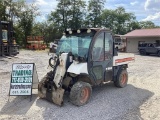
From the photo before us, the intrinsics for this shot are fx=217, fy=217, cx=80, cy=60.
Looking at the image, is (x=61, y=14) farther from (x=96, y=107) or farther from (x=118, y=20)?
→ (x=96, y=107)

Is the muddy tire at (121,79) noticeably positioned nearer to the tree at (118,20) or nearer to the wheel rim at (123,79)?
the wheel rim at (123,79)

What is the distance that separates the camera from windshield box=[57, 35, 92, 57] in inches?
250

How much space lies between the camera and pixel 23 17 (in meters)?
39.3

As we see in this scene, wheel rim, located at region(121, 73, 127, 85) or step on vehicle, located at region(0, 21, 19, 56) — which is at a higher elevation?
step on vehicle, located at region(0, 21, 19, 56)

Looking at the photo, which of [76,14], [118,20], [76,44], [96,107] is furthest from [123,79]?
[118,20]

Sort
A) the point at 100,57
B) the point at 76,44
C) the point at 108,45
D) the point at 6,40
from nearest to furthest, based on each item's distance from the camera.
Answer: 1. the point at 76,44
2. the point at 100,57
3. the point at 108,45
4. the point at 6,40

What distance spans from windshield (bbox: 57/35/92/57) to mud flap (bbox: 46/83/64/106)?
1184mm

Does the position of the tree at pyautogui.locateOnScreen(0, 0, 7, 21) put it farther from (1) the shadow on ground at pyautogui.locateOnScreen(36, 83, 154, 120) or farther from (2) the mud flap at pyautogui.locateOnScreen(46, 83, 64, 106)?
(2) the mud flap at pyautogui.locateOnScreen(46, 83, 64, 106)

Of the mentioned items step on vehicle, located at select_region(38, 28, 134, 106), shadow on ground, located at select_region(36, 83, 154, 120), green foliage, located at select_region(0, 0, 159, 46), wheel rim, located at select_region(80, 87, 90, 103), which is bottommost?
shadow on ground, located at select_region(36, 83, 154, 120)

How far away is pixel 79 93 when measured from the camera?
5.86 metres

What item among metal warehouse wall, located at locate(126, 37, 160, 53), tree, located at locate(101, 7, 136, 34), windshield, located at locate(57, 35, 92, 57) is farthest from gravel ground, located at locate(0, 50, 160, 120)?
Result: tree, located at locate(101, 7, 136, 34)

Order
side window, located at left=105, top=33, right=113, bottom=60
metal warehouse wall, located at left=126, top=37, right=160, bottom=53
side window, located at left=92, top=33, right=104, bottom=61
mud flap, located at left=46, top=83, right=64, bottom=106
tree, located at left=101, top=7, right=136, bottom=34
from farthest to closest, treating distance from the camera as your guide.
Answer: tree, located at left=101, top=7, right=136, bottom=34, metal warehouse wall, located at left=126, top=37, right=160, bottom=53, side window, located at left=105, top=33, right=113, bottom=60, side window, located at left=92, top=33, right=104, bottom=61, mud flap, located at left=46, top=83, right=64, bottom=106

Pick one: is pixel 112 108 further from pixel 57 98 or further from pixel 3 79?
pixel 3 79

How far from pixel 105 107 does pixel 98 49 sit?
5.71 ft
